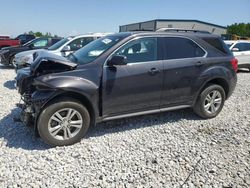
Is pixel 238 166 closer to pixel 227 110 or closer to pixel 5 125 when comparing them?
pixel 227 110

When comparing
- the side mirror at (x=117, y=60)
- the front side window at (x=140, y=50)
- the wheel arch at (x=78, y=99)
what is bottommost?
the wheel arch at (x=78, y=99)

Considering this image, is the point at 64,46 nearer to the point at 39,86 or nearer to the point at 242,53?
the point at 39,86

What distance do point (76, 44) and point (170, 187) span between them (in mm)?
7010

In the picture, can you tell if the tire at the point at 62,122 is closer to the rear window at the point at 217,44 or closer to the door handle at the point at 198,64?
the door handle at the point at 198,64

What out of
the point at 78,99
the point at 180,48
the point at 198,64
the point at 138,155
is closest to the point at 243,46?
the point at 198,64

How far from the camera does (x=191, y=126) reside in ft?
15.0

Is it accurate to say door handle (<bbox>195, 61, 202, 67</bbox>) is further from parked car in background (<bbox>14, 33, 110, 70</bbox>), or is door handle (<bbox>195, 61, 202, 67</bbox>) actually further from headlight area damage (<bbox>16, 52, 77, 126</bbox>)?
parked car in background (<bbox>14, 33, 110, 70</bbox>)

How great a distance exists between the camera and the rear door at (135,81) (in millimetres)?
3849

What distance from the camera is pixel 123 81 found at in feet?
12.8

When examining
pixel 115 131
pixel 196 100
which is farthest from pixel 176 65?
pixel 115 131

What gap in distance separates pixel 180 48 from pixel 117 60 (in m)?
1.40

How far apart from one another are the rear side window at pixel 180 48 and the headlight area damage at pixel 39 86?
1726 mm

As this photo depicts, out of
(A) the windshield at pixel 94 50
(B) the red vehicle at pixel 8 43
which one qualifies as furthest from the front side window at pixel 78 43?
(B) the red vehicle at pixel 8 43

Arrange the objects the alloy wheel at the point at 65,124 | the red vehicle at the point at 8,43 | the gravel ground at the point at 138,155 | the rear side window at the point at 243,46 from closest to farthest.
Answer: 1. the gravel ground at the point at 138,155
2. the alloy wheel at the point at 65,124
3. the rear side window at the point at 243,46
4. the red vehicle at the point at 8,43
